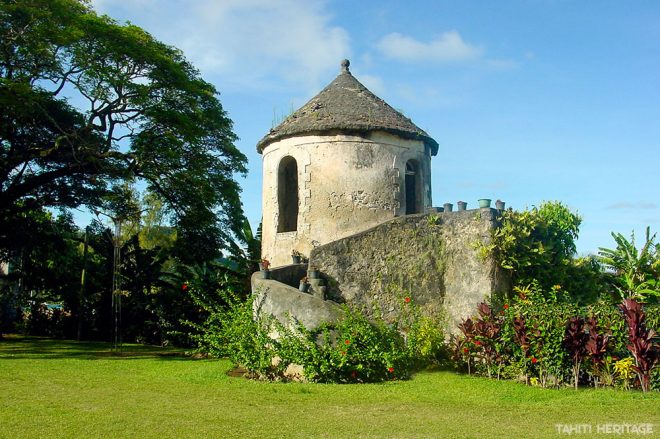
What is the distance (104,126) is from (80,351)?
21.8ft

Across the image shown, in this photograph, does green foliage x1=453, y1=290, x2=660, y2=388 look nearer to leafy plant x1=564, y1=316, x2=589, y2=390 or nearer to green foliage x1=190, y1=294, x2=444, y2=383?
leafy plant x1=564, y1=316, x2=589, y2=390

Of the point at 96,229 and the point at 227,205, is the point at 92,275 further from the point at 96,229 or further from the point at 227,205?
the point at 227,205

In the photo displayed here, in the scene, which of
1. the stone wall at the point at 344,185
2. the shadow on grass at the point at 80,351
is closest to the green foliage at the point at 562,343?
the stone wall at the point at 344,185

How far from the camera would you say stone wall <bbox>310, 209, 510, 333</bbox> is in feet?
45.5

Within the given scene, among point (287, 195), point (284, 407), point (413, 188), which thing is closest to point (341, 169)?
point (413, 188)

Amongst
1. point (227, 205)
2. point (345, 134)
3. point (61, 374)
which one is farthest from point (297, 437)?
point (227, 205)

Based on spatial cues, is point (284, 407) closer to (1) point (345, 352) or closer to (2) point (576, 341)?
(1) point (345, 352)

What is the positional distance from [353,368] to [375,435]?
13.7 feet

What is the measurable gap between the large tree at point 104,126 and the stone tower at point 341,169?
3.87 m

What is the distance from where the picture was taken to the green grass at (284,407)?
7523 mm

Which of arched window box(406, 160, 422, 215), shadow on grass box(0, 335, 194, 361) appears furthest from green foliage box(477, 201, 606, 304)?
shadow on grass box(0, 335, 194, 361)

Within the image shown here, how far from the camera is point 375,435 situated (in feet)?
23.9

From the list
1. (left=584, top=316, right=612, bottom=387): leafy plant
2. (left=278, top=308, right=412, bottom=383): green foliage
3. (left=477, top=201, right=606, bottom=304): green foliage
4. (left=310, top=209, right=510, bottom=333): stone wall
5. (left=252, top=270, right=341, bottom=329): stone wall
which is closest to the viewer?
(left=584, top=316, right=612, bottom=387): leafy plant

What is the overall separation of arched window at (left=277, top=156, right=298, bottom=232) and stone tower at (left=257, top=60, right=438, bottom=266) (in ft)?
0.20
